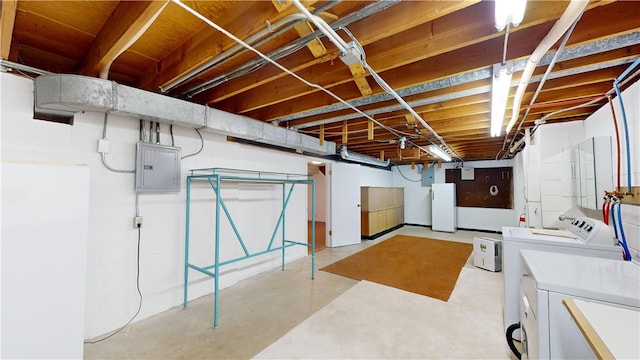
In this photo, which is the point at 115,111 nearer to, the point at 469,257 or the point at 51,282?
the point at 51,282

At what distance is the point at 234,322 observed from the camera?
2469 mm

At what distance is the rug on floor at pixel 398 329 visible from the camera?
6.66 feet

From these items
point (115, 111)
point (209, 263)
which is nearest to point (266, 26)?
point (115, 111)

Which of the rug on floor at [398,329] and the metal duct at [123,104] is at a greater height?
the metal duct at [123,104]

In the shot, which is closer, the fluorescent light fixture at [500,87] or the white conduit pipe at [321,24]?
the white conduit pipe at [321,24]

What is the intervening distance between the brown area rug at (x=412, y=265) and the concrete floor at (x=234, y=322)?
1.73ft

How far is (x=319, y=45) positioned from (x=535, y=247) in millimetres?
2511

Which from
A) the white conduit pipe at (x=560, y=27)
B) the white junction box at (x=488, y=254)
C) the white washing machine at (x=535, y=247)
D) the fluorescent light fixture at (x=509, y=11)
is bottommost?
the white junction box at (x=488, y=254)

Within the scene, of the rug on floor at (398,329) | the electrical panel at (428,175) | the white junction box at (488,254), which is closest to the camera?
the rug on floor at (398,329)

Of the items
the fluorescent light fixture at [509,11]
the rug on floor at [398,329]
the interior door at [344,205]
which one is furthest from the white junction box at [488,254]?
the fluorescent light fixture at [509,11]

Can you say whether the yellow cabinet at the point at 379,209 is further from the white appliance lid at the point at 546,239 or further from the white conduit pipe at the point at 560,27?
the white conduit pipe at the point at 560,27

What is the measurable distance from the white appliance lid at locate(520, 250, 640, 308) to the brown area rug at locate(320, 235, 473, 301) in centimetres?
187

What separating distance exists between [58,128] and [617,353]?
11.3ft

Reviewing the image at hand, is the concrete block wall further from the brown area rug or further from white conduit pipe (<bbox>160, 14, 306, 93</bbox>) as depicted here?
the brown area rug
